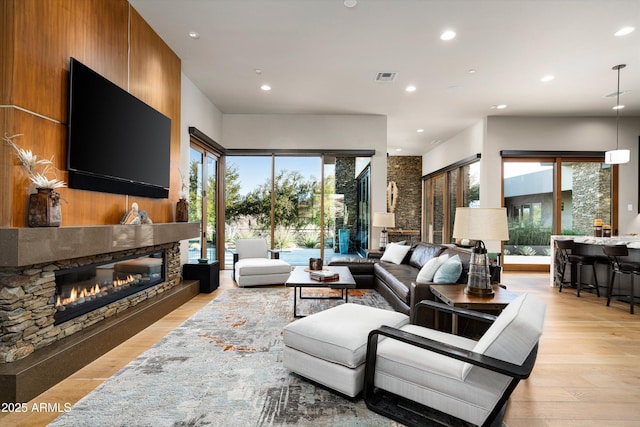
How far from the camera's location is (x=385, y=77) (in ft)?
16.6

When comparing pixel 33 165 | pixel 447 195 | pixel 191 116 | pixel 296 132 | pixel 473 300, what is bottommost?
pixel 473 300

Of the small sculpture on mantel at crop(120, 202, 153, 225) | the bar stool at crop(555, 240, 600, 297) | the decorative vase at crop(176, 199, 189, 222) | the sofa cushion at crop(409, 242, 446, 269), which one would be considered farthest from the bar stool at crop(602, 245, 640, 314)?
the small sculpture on mantel at crop(120, 202, 153, 225)

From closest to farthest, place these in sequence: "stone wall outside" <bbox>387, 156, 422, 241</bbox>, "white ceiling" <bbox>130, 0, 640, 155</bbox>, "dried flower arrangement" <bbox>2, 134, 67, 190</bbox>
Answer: "dried flower arrangement" <bbox>2, 134, 67, 190</bbox>
"white ceiling" <bbox>130, 0, 640, 155</bbox>
"stone wall outside" <bbox>387, 156, 422, 241</bbox>

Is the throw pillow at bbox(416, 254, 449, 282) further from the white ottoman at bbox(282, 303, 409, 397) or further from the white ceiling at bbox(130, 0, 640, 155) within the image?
the white ceiling at bbox(130, 0, 640, 155)

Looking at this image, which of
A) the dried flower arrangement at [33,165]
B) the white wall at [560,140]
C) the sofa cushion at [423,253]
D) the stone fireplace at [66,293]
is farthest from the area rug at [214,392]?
the white wall at [560,140]

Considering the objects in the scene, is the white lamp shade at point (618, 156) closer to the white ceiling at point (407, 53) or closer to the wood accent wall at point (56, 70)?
the white ceiling at point (407, 53)

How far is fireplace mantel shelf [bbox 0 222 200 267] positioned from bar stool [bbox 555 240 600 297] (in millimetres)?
5886

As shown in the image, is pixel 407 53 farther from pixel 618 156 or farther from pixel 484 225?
pixel 618 156

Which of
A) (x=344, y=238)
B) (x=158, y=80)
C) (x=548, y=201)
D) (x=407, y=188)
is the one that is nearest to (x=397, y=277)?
(x=344, y=238)

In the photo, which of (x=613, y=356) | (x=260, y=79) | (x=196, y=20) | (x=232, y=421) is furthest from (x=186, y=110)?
(x=613, y=356)

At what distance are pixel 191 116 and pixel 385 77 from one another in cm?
313

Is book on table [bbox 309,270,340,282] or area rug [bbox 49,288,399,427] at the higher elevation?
book on table [bbox 309,270,340,282]

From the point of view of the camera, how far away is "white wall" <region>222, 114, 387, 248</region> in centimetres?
700

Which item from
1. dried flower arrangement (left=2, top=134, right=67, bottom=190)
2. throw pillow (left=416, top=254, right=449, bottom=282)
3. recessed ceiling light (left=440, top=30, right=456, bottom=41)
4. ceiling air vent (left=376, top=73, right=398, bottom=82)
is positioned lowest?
throw pillow (left=416, top=254, right=449, bottom=282)
